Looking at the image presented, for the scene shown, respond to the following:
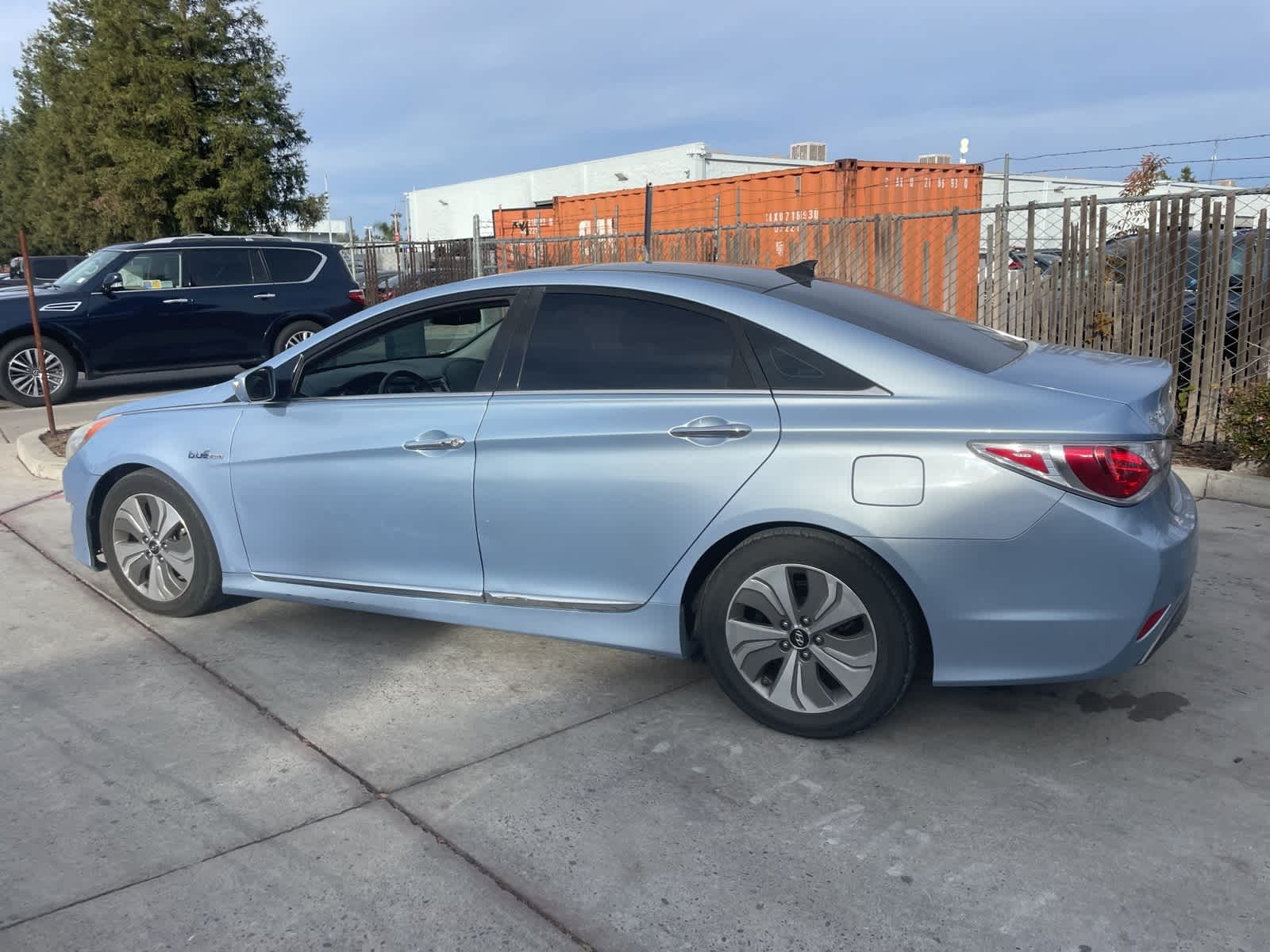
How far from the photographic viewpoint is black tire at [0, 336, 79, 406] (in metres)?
11.5

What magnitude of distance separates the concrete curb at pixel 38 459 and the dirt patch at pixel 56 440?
4 centimetres

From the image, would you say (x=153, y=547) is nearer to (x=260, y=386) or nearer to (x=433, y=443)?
(x=260, y=386)

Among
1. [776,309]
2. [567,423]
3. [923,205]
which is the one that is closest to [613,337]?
[567,423]

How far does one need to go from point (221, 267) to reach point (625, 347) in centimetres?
976

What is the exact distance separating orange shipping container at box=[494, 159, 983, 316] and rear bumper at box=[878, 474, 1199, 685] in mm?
6959

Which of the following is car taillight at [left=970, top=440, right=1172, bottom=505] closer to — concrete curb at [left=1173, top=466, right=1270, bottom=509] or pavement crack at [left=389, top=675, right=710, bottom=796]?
pavement crack at [left=389, top=675, right=710, bottom=796]

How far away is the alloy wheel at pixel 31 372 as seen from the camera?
11.5 metres

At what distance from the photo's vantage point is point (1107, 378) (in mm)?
3480

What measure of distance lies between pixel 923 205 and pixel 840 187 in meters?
1.83

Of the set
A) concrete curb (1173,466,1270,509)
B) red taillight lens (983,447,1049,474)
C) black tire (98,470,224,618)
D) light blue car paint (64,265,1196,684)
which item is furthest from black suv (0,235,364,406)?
red taillight lens (983,447,1049,474)

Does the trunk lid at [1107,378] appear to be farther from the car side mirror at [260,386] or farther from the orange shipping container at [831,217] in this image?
the orange shipping container at [831,217]

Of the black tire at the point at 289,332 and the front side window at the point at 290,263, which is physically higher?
the front side window at the point at 290,263

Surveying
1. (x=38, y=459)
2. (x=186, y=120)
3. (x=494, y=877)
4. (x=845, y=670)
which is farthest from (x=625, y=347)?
(x=186, y=120)

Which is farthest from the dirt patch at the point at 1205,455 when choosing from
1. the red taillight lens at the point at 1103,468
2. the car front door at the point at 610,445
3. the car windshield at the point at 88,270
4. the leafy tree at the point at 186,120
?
the leafy tree at the point at 186,120
